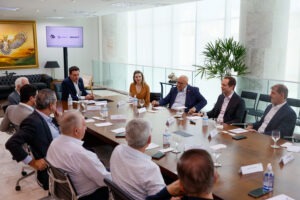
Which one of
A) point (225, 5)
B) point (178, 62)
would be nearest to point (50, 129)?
point (225, 5)

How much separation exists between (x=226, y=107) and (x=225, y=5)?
4474mm

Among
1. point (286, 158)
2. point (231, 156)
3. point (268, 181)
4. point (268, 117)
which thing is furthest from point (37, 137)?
point (268, 117)

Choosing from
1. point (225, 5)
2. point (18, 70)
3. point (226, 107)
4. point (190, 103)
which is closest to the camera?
point (226, 107)

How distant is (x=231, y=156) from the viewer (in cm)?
262

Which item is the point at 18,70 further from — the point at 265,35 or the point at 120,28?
the point at 265,35

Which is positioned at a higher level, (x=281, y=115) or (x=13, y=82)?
(x=281, y=115)

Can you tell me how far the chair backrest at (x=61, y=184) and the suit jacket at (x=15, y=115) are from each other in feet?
4.13

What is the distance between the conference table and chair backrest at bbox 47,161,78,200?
0.69 m

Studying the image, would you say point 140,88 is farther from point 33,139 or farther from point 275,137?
point 275,137

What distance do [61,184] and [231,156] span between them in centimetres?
139

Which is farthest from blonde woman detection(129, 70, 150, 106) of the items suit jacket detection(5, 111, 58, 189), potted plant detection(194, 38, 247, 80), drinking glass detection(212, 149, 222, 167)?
drinking glass detection(212, 149, 222, 167)

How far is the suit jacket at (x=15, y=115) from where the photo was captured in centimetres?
353

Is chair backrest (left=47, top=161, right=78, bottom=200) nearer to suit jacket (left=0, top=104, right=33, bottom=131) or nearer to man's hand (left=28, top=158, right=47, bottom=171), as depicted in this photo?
man's hand (left=28, top=158, right=47, bottom=171)

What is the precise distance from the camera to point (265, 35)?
A: 6109 mm
